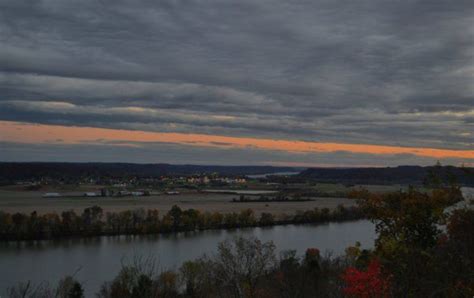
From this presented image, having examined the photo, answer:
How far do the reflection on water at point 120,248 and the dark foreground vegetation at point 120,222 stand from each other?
4.95ft

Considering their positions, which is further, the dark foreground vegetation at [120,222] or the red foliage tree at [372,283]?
the dark foreground vegetation at [120,222]

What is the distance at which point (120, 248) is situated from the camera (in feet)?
94.3

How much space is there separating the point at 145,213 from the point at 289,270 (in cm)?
2486

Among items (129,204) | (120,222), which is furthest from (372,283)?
(129,204)

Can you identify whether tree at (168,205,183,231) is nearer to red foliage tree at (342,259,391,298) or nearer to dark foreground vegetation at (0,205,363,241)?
dark foreground vegetation at (0,205,363,241)

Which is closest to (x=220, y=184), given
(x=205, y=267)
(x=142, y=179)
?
(x=142, y=179)

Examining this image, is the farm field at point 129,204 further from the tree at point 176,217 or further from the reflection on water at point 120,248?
the reflection on water at point 120,248

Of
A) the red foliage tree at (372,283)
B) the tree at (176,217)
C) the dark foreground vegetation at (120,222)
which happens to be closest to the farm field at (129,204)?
the dark foreground vegetation at (120,222)

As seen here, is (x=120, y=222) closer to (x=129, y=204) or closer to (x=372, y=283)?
(x=129, y=204)

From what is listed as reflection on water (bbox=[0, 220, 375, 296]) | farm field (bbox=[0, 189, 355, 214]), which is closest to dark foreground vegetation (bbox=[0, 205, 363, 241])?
reflection on water (bbox=[0, 220, 375, 296])

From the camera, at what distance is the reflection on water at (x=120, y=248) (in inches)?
831

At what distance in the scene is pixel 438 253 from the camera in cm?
493

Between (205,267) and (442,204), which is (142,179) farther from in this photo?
(442,204)

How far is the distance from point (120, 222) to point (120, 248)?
8060 millimetres
